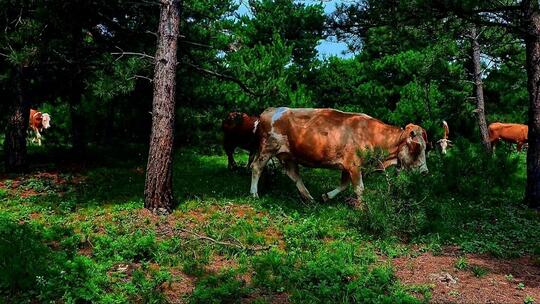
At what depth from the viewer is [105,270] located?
6363mm

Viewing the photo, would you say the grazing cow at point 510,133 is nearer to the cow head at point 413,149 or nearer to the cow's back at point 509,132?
the cow's back at point 509,132

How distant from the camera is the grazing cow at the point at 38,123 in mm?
21544

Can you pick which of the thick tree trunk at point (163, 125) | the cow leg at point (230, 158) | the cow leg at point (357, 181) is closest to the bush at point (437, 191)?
the cow leg at point (357, 181)

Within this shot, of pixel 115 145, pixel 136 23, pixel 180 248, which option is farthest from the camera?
pixel 115 145

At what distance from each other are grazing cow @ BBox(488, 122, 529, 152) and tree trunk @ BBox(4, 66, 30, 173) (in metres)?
20.6

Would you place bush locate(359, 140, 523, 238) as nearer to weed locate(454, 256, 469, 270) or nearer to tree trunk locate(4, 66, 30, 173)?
weed locate(454, 256, 469, 270)

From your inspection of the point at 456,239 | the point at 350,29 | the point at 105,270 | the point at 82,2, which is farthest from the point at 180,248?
the point at 350,29

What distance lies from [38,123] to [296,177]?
15249 mm

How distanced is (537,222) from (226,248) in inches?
238

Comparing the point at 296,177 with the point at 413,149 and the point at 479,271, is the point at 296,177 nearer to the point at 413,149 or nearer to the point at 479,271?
the point at 413,149

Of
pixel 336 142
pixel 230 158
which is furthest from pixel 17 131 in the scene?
pixel 336 142

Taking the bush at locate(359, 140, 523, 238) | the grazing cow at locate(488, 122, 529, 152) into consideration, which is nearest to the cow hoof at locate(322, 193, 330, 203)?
the bush at locate(359, 140, 523, 238)

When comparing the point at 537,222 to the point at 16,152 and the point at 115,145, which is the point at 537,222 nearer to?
the point at 16,152

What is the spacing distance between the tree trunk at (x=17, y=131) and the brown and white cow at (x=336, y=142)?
6.25 m
